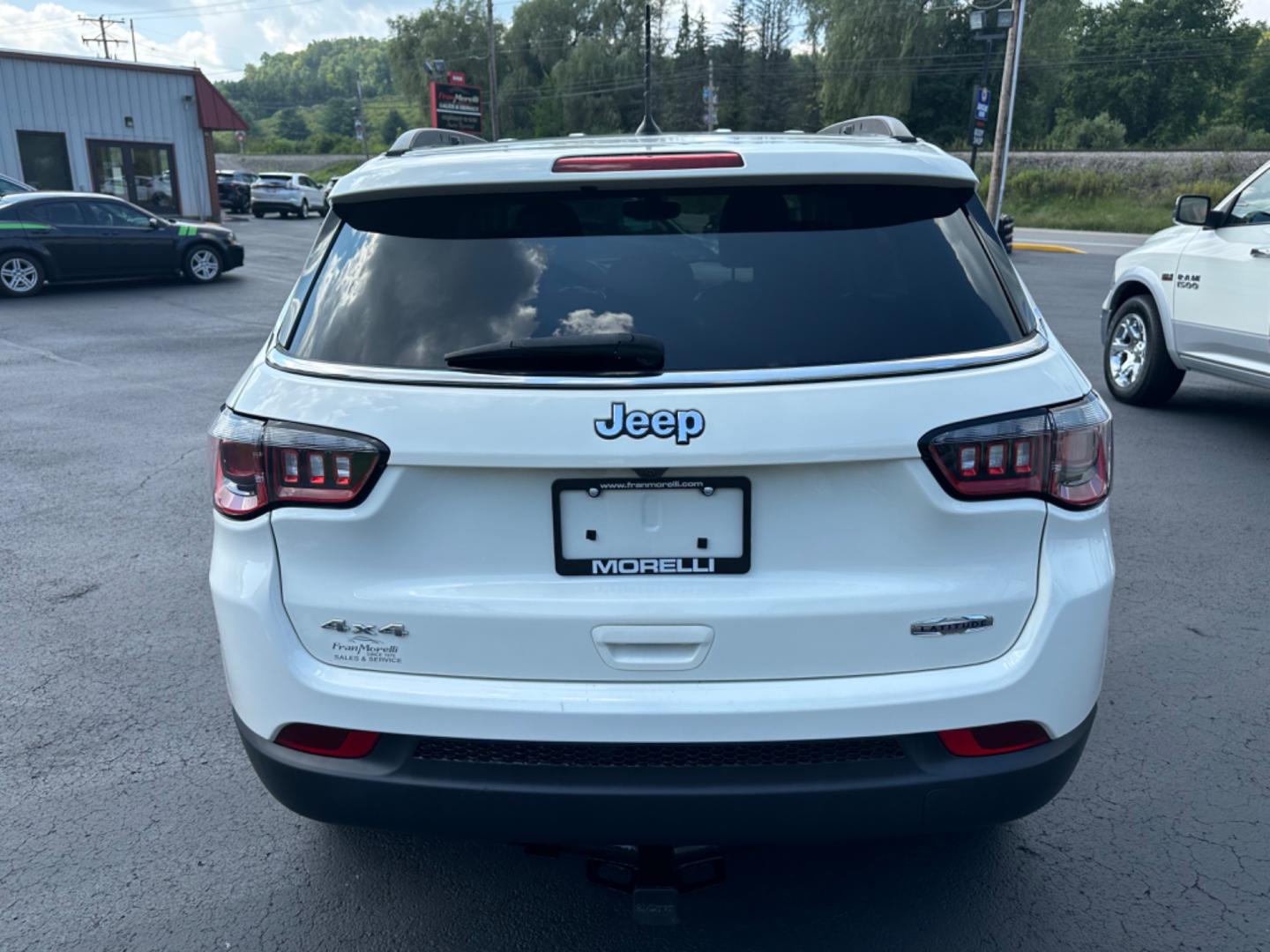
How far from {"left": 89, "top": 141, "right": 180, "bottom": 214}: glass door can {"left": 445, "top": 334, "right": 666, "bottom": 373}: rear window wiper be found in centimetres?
3434

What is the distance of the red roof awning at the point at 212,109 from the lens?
33.6m

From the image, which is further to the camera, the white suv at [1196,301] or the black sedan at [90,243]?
the black sedan at [90,243]

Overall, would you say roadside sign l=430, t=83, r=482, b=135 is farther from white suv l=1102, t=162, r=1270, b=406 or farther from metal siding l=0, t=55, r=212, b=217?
white suv l=1102, t=162, r=1270, b=406

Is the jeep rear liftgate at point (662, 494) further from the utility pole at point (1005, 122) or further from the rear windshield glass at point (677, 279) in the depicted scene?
the utility pole at point (1005, 122)

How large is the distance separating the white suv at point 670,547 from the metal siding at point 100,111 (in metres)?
33.6

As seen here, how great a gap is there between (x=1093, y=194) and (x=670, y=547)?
43.9 metres

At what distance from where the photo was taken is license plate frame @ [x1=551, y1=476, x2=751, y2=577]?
6.78 feet

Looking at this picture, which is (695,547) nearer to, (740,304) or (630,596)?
(630,596)

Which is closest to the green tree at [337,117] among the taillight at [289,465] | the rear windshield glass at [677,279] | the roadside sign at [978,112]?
the roadside sign at [978,112]

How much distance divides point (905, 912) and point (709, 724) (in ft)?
3.20

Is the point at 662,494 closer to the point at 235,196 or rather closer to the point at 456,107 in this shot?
the point at 456,107

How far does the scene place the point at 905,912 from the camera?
2.62m

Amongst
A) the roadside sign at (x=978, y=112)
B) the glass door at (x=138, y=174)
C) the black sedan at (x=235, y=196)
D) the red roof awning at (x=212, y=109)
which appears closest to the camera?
the roadside sign at (x=978, y=112)

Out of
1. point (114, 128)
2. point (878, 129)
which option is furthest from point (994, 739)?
point (114, 128)
